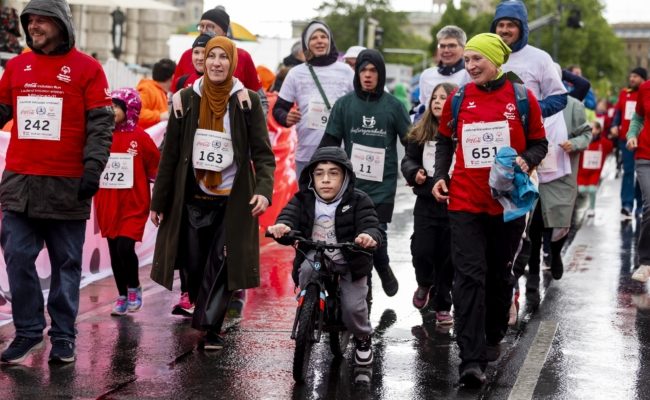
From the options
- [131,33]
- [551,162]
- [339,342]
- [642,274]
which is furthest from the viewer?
[131,33]

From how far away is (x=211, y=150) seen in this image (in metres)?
7.79

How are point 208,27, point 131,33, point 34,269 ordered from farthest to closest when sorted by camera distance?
point 131,33, point 208,27, point 34,269

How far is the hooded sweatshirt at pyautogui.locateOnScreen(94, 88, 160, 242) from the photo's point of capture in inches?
357

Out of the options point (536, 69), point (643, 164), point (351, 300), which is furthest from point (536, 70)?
point (351, 300)

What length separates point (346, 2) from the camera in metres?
118

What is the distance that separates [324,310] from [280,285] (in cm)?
344

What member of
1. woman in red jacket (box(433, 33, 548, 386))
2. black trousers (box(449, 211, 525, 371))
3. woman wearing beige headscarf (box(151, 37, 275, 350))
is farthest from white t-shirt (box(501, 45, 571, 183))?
woman wearing beige headscarf (box(151, 37, 275, 350))

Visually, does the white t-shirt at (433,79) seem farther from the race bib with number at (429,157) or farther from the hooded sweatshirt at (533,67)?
the race bib with number at (429,157)

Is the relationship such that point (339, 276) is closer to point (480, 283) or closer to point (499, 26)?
point (480, 283)

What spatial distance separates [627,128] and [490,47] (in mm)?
10767

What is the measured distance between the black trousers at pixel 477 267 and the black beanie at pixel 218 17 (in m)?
3.62

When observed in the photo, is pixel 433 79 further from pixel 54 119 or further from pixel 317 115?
pixel 54 119

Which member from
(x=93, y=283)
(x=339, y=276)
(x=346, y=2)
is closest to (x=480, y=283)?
(x=339, y=276)

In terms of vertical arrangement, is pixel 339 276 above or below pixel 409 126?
below
